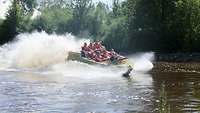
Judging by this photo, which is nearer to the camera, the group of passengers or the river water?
the river water

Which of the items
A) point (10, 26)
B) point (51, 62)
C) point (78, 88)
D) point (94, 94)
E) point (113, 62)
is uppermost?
point (10, 26)

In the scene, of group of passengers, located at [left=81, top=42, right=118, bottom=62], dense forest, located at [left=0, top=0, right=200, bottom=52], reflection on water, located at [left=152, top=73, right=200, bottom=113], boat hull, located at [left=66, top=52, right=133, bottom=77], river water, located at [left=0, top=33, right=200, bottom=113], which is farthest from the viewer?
dense forest, located at [left=0, top=0, right=200, bottom=52]

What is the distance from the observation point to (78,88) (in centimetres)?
2477

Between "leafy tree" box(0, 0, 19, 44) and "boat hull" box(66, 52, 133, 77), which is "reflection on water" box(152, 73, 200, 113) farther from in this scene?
"leafy tree" box(0, 0, 19, 44)

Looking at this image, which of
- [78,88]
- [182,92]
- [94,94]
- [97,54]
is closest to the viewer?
[94,94]

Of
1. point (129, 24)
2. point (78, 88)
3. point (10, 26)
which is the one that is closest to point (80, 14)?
point (10, 26)

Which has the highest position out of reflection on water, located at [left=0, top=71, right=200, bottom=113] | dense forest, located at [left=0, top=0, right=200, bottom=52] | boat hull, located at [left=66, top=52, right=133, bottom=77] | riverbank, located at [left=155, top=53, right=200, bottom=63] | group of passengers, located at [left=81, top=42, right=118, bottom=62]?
dense forest, located at [left=0, top=0, right=200, bottom=52]

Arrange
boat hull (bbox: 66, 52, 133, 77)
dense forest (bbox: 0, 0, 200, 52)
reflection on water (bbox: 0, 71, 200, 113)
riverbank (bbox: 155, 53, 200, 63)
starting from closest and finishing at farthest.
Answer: reflection on water (bbox: 0, 71, 200, 113) < boat hull (bbox: 66, 52, 133, 77) < riverbank (bbox: 155, 53, 200, 63) < dense forest (bbox: 0, 0, 200, 52)

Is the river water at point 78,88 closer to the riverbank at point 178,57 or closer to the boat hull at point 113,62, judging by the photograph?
the boat hull at point 113,62

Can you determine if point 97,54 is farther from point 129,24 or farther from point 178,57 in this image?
point 129,24

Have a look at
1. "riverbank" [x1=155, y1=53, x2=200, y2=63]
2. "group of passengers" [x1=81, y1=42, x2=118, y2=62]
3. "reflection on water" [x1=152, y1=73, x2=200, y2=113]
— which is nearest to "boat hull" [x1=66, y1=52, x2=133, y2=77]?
"group of passengers" [x1=81, y1=42, x2=118, y2=62]

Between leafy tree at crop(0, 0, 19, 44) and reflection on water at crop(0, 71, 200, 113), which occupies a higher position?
leafy tree at crop(0, 0, 19, 44)

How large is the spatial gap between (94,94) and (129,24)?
46.4 meters

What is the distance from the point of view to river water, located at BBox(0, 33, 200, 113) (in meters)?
18.4
